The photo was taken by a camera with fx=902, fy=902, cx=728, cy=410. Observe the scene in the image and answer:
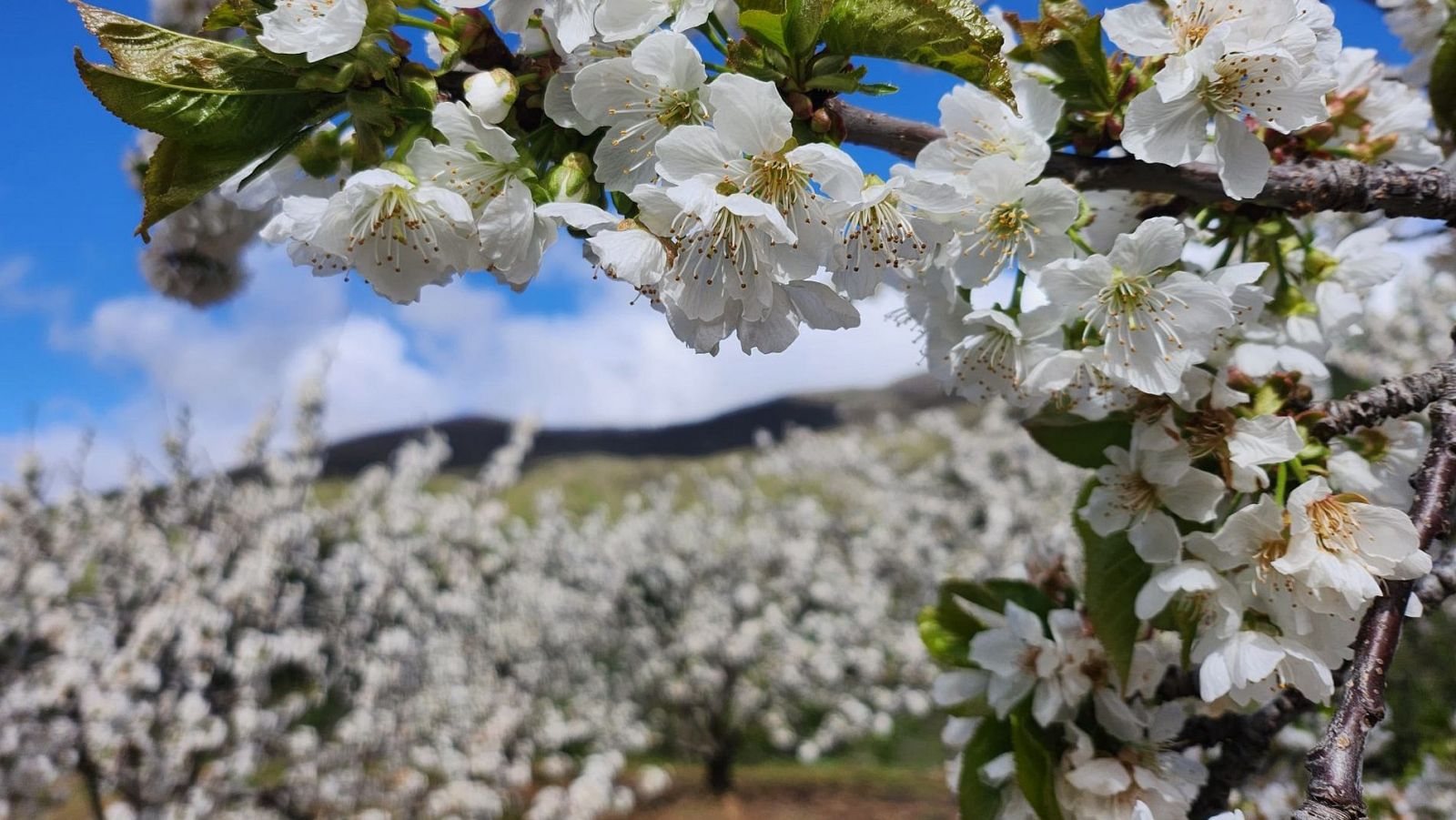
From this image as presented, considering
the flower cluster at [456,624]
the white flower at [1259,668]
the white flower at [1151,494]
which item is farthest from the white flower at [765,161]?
the flower cluster at [456,624]

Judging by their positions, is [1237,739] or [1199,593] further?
[1237,739]

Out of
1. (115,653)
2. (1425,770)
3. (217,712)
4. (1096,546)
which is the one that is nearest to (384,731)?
(217,712)

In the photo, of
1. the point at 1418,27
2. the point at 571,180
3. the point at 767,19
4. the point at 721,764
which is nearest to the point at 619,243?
the point at 571,180

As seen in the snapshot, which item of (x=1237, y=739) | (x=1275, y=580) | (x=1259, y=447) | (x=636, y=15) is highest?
(x=636, y=15)

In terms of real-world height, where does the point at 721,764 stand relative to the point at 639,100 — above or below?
below

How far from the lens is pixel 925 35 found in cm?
72

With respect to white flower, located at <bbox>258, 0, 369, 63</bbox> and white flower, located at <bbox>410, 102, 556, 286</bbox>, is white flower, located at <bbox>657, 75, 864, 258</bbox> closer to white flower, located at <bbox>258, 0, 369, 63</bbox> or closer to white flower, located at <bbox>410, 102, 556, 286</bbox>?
white flower, located at <bbox>410, 102, 556, 286</bbox>

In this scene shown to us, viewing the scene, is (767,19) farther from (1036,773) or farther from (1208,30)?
(1036,773)

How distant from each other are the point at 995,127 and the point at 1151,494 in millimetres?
429

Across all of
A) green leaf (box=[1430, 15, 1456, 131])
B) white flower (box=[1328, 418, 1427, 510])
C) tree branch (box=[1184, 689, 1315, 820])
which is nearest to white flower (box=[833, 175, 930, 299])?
white flower (box=[1328, 418, 1427, 510])

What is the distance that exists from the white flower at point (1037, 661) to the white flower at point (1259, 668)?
18 cm

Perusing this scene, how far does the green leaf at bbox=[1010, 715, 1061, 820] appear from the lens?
100 cm

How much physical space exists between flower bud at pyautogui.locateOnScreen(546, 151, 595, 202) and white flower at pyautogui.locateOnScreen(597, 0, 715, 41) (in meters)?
0.10

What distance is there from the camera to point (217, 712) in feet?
17.4
